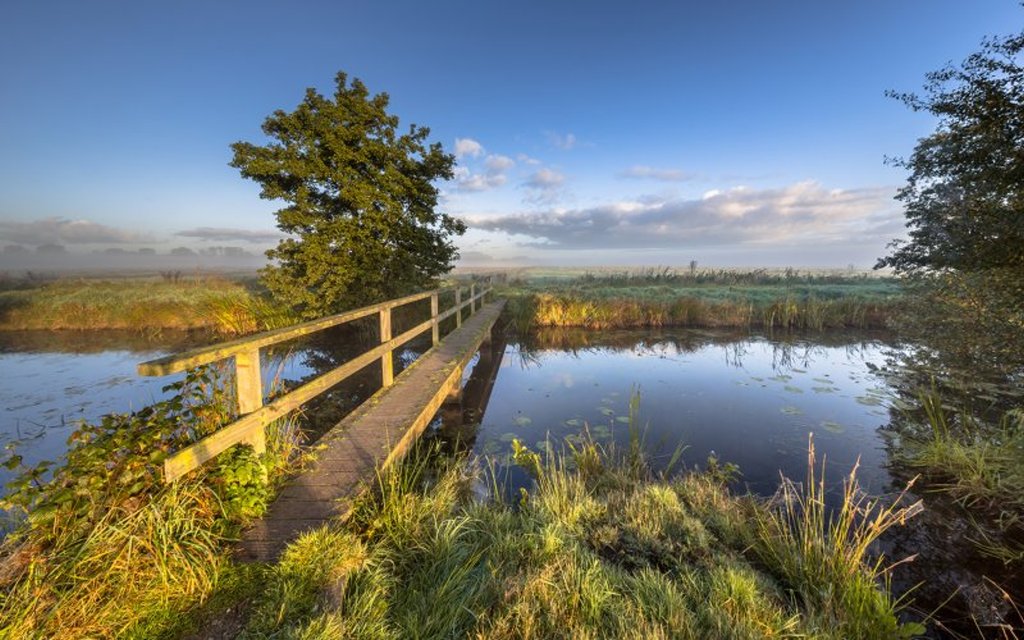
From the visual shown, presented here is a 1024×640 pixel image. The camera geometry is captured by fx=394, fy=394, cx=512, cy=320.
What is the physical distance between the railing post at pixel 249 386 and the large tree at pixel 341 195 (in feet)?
30.2

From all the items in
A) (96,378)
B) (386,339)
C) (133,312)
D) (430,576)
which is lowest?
(96,378)

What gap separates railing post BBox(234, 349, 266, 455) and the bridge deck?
52 centimetres

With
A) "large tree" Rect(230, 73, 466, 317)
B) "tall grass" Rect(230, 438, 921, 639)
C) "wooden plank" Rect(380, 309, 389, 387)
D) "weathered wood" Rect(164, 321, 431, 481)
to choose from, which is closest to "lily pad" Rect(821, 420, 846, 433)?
"tall grass" Rect(230, 438, 921, 639)

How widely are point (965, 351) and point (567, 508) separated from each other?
7.69 metres

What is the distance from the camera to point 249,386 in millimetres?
3107

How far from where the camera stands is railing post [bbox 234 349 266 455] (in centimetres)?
302

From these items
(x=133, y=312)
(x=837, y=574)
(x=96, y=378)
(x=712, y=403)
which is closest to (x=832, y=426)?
(x=712, y=403)

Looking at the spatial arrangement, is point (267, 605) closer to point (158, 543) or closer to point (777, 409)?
point (158, 543)

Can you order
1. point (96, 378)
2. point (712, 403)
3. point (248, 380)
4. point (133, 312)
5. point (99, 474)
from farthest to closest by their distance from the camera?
point (133, 312), point (96, 378), point (712, 403), point (248, 380), point (99, 474)

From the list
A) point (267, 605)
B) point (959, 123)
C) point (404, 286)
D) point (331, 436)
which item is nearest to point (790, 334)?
point (959, 123)

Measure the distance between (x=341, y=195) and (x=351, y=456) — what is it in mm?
9657

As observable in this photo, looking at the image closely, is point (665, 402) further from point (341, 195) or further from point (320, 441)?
point (341, 195)

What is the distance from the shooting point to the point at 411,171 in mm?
12766

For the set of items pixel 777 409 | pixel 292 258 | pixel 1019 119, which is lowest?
pixel 777 409
